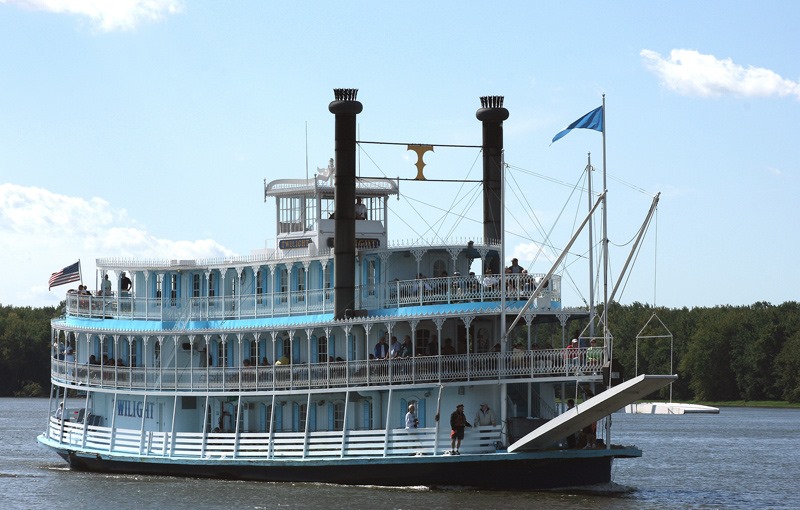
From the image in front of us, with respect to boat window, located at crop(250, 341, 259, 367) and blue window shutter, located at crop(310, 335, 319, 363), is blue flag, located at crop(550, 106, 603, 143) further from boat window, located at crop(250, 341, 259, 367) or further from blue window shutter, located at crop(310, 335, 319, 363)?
boat window, located at crop(250, 341, 259, 367)

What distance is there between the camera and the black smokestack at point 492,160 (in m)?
43.8

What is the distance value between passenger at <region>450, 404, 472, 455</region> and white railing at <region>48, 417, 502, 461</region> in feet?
0.74

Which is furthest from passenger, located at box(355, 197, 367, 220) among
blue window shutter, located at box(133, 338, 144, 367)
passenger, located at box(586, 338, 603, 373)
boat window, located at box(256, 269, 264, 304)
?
passenger, located at box(586, 338, 603, 373)

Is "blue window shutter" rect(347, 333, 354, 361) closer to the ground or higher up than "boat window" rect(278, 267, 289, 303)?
closer to the ground

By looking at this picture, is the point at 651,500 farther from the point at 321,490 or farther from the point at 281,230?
the point at 281,230

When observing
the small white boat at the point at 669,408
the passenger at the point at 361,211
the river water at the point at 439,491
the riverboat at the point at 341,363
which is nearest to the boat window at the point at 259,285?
the riverboat at the point at 341,363

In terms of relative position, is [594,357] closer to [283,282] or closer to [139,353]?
[283,282]

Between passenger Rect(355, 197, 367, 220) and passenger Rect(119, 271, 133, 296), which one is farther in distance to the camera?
passenger Rect(119, 271, 133, 296)

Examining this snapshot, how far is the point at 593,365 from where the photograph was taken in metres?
35.7

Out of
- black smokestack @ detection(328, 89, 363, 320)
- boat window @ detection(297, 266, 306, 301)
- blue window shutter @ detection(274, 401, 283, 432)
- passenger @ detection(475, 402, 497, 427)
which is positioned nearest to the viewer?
passenger @ detection(475, 402, 497, 427)

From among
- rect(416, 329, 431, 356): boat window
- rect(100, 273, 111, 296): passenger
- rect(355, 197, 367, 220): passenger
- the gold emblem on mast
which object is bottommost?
rect(416, 329, 431, 356): boat window

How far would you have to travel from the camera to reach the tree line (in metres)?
111

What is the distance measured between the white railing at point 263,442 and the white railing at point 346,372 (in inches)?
52.7

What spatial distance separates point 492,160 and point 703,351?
73.9 m
